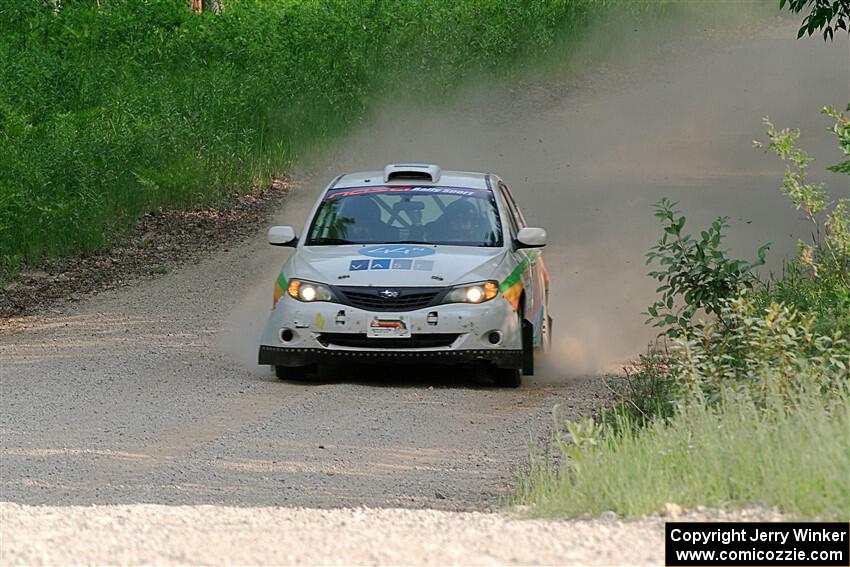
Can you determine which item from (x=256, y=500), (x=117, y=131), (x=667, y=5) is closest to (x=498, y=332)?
(x=256, y=500)

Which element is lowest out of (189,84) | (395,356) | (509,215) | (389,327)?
(395,356)

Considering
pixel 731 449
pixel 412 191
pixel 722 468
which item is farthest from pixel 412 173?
pixel 722 468

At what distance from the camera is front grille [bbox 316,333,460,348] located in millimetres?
11539

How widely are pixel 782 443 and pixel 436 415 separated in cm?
435

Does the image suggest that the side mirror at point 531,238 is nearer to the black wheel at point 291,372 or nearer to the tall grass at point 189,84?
the black wheel at point 291,372

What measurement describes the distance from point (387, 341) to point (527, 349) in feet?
3.85

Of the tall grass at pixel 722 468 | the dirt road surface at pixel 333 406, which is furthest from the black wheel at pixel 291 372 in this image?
the tall grass at pixel 722 468

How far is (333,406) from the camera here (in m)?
11.0

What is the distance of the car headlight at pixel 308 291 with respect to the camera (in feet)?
→ 38.4

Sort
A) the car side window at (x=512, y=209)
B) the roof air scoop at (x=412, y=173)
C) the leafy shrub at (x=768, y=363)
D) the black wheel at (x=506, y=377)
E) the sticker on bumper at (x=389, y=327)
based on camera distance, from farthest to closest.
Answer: the car side window at (x=512, y=209) → the roof air scoop at (x=412, y=173) → the black wheel at (x=506, y=377) → the sticker on bumper at (x=389, y=327) → the leafy shrub at (x=768, y=363)

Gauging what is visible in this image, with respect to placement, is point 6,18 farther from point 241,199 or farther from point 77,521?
point 77,521

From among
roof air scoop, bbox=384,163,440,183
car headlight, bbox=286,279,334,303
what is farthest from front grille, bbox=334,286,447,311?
roof air scoop, bbox=384,163,440,183

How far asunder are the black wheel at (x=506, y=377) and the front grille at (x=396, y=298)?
86 cm

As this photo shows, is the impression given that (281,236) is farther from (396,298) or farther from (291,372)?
(396,298)
